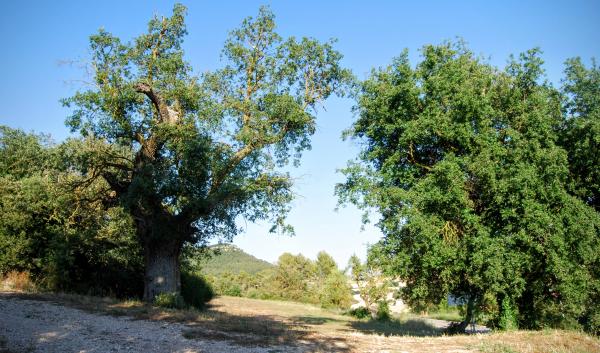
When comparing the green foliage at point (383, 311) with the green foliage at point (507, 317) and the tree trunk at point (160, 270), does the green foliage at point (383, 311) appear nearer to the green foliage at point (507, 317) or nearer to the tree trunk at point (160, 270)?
the green foliage at point (507, 317)

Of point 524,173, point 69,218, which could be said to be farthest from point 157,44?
point 524,173

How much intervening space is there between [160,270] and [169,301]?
6.22 feet

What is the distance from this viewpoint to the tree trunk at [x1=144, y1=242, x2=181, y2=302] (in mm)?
18328

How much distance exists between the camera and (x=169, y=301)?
17188 millimetres

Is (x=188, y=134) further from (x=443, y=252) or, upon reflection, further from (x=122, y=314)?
(x=443, y=252)

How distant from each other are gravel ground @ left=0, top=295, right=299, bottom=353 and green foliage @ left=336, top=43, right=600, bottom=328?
721cm

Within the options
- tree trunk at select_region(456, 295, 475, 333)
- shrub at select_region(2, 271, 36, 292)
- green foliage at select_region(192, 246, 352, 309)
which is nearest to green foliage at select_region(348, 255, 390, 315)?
green foliage at select_region(192, 246, 352, 309)

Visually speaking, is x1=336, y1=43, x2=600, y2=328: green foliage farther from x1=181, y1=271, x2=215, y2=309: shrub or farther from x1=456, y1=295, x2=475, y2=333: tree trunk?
x1=181, y1=271, x2=215, y2=309: shrub

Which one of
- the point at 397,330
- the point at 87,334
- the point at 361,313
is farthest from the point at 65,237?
the point at 361,313

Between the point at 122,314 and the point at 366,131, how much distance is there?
11.7 m

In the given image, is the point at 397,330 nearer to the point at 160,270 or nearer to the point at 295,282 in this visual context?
the point at 160,270

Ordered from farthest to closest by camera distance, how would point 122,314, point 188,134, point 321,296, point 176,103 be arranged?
point 321,296 → point 176,103 → point 188,134 → point 122,314

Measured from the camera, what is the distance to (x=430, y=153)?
16812mm

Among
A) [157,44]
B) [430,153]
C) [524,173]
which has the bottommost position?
[524,173]
